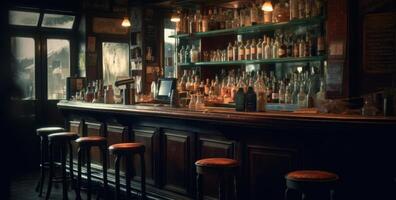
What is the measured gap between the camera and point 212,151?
4102 millimetres

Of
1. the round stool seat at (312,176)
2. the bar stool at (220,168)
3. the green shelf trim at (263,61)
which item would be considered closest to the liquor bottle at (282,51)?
the green shelf trim at (263,61)

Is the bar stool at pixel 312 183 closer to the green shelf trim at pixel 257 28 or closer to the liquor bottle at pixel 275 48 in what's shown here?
the green shelf trim at pixel 257 28

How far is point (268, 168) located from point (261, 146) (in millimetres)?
185

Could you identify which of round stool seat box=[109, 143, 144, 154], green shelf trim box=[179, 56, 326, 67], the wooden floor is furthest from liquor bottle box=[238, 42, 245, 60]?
the wooden floor

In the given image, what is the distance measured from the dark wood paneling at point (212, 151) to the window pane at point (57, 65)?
5.28 metres

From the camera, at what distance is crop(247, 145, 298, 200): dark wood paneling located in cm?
344

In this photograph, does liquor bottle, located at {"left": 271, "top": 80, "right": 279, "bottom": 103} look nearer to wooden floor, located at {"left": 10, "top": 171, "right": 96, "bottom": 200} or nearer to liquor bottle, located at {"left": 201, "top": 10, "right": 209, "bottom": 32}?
liquor bottle, located at {"left": 201, "top": 10, "right": 209, "bottom": 32}

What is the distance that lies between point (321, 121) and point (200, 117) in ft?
4.00

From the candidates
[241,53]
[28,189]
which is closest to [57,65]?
[28,189]

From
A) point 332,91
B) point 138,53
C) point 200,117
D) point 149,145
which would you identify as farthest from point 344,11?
point 138,53

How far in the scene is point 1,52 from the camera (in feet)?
2.02

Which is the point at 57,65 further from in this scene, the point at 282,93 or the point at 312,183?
the point at 312,183

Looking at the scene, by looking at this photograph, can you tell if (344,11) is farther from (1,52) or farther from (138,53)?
(1,52)

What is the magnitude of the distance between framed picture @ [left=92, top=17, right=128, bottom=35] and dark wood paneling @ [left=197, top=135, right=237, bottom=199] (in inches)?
211
